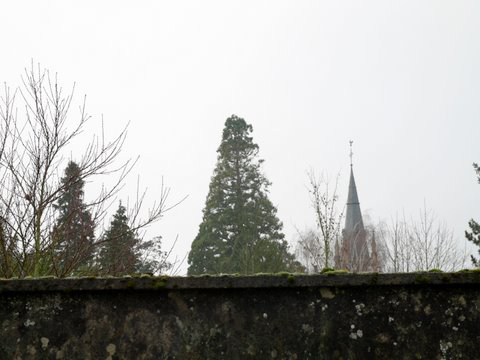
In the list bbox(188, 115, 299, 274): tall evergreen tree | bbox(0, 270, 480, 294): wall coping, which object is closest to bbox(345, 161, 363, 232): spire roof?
bbox(188, 115, 299, 274): tall evergreen tree

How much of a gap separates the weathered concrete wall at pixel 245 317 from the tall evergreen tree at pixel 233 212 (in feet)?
80.7

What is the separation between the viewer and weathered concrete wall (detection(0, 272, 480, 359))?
3459 millimetres

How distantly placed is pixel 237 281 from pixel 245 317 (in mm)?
239

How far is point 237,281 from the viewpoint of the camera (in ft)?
11.7

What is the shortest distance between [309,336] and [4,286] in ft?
6.71

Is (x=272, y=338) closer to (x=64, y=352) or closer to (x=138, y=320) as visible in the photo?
(x=138, y=320)

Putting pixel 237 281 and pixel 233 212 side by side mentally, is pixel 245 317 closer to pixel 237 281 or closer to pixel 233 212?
pixel 237 281

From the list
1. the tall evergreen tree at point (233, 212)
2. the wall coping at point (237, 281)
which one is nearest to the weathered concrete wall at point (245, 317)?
the wall coping at point (237, 281)

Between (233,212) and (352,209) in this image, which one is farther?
(352,209)

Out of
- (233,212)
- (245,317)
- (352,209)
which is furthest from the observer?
(352,209)

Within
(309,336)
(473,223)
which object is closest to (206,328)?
(309,336)

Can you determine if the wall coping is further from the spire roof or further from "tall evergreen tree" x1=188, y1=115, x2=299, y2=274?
the spire roof

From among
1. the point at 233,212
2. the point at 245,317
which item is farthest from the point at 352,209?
the point at 245,317

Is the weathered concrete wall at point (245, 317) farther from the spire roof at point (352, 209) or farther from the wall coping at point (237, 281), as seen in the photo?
the spire roof at point (352, 209)
